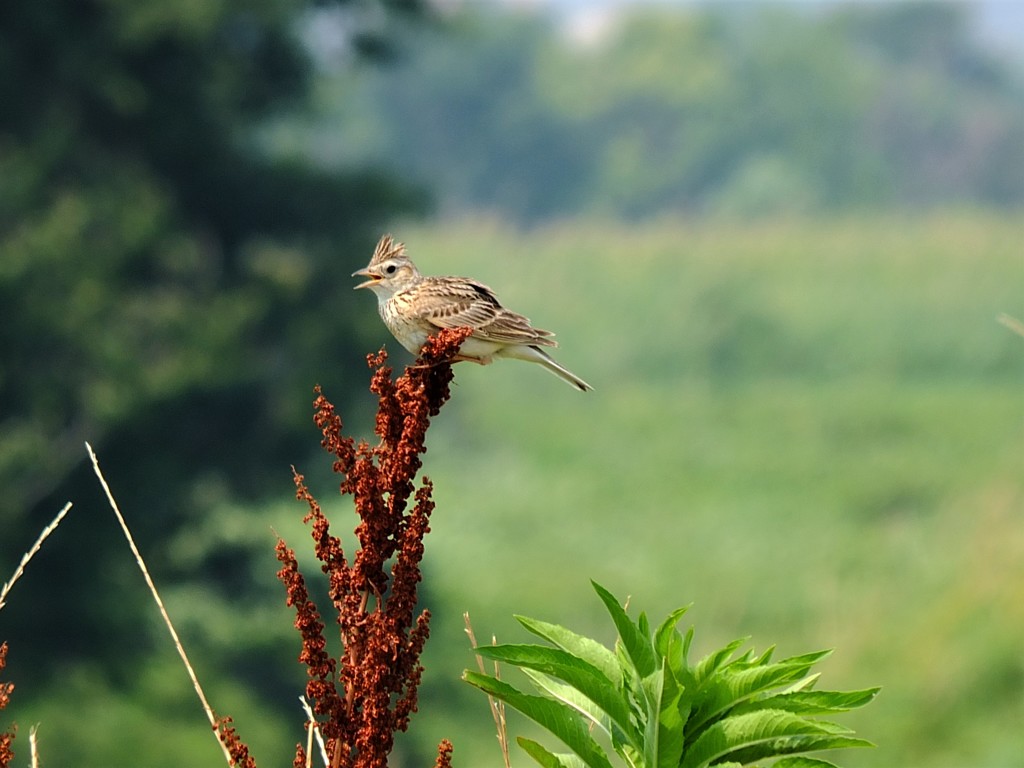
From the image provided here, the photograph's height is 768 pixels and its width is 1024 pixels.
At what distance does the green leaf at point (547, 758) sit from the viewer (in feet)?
13.9

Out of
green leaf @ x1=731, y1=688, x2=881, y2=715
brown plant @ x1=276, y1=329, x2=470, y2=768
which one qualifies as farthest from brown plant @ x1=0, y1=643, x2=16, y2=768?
green leaf @ x1=731, y1=688, x2=881, y2=715

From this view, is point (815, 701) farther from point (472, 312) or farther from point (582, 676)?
point (472, 312)

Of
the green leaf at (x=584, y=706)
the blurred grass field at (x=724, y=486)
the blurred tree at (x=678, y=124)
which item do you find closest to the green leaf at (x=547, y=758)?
the green leaf at (x=584, y=706)

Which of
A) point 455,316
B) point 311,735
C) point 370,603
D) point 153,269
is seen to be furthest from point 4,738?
point 153,269

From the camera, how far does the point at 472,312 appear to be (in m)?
6.75

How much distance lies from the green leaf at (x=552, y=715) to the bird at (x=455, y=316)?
2.14 meters

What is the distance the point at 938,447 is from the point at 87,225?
20212mm

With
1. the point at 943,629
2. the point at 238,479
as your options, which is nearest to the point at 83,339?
the point at 238,479

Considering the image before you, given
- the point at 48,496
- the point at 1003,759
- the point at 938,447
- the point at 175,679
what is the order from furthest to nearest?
the point at 938,447 → the point at 175,679 → the point at 48,496 → the point at 1003,759

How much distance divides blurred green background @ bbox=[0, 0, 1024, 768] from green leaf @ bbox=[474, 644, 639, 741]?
11.8 meters

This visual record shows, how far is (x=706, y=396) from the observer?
46.8 m

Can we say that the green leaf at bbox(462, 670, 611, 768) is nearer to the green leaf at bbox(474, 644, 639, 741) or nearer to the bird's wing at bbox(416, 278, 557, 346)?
the green leaf at bbox(474, 644, 639, 741)

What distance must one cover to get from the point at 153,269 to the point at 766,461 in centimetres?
1737

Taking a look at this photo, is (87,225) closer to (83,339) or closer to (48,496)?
(83,339)
